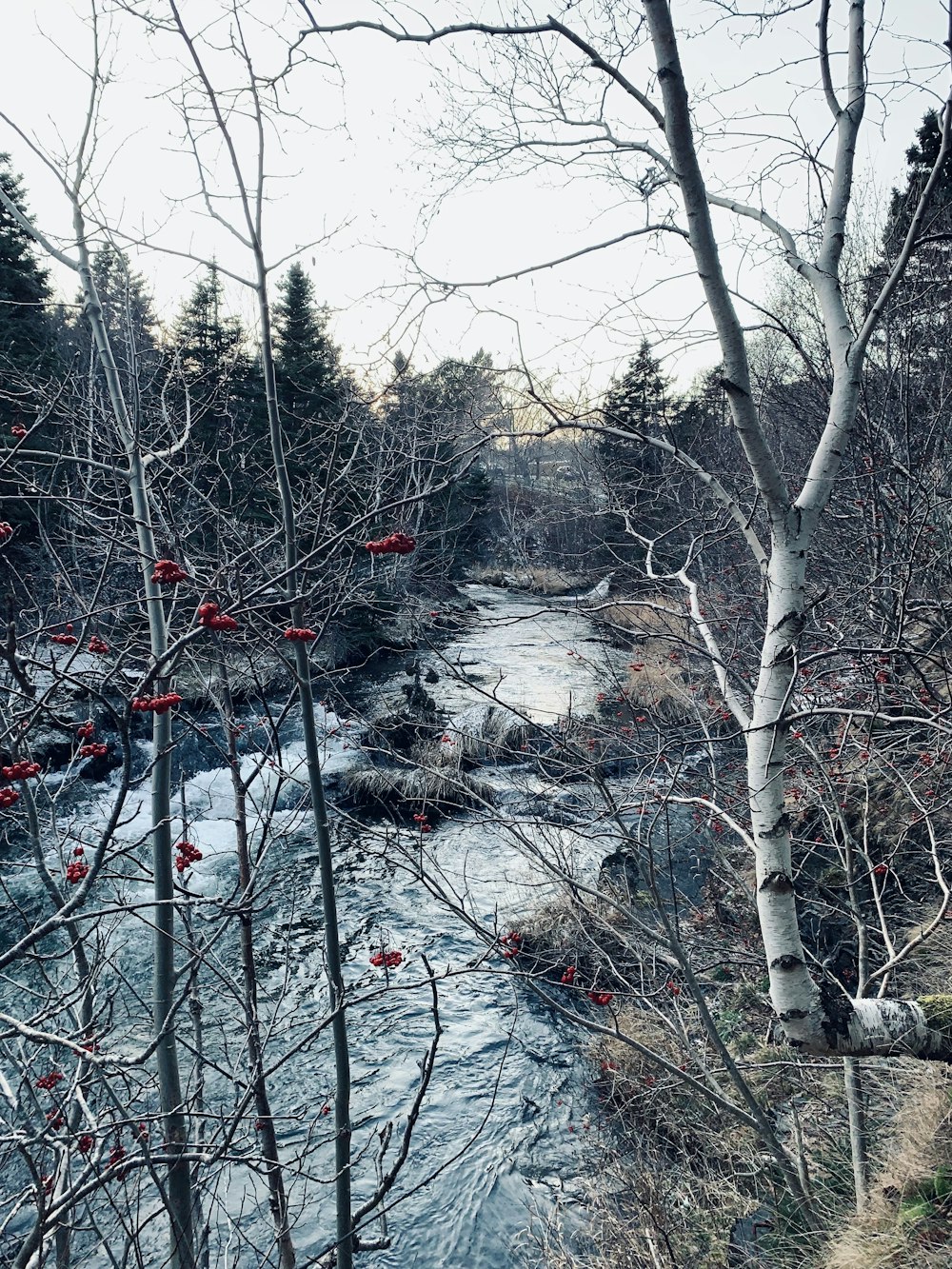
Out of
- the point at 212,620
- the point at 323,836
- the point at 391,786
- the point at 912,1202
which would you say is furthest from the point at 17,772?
the point at 391,786

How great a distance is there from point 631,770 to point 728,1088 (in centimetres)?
467

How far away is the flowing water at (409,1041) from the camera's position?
4.35 meters

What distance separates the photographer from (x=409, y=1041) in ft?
20.0

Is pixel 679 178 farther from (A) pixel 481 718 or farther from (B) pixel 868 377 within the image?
(A) pixel 481 718

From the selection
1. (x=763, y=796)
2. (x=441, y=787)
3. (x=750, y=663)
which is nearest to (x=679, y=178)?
(x=763, y=796)

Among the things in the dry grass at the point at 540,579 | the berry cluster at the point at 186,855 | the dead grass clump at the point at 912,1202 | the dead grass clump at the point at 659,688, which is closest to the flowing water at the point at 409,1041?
the berry cluster at the point at 186,855

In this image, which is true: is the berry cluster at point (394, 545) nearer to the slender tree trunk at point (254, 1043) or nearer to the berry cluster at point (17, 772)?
the berry cluster at point (17, 772)

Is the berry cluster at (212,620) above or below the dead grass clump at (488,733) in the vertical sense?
above

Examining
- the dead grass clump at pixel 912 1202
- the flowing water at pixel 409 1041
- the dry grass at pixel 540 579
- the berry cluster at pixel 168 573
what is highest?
the berry cluster at pixel 168 573

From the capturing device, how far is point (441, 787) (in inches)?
352

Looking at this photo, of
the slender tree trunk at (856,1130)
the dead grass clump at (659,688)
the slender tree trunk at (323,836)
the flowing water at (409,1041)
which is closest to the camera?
the slender tree trunk at (323,836)

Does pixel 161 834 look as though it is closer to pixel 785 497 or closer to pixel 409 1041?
pixel 785 497

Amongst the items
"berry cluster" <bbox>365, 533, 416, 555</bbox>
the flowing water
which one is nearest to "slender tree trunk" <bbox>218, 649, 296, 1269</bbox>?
the flowing water

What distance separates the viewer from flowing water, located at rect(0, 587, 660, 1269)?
435 centimetres
